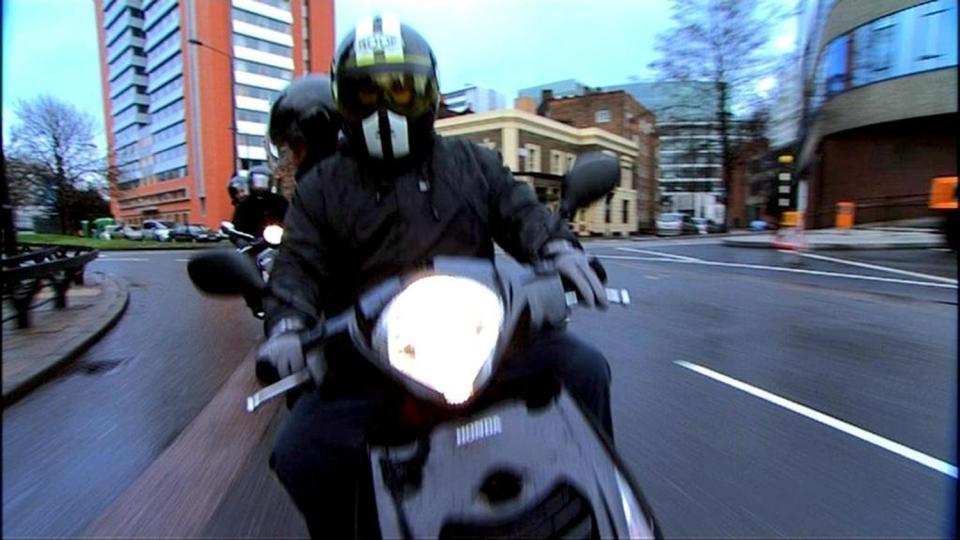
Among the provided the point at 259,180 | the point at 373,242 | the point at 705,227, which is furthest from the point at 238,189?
the point at 705,227

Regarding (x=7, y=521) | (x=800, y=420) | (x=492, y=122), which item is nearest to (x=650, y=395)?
(x=800, y=420)

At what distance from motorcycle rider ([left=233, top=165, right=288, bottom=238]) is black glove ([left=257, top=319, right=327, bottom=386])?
13.8 feet

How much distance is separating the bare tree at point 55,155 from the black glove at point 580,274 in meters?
1.18

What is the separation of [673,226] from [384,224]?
39.1 metres

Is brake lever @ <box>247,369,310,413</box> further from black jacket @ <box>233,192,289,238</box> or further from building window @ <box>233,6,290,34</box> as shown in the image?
black jacket @ <box>233,192,289,238</box>

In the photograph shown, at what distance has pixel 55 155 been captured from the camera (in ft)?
6.72

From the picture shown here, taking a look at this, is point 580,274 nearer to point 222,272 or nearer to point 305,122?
point 222,272

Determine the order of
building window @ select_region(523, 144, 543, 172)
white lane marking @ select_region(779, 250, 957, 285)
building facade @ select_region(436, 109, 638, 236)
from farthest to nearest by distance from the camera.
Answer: building window @ select_region(523, 144, 543, 172) → building facade @ select_region(436, 109, 638, 236) → white lane marking @ select_region(779, 250, 957, 285)

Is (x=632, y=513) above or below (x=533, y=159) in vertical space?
below

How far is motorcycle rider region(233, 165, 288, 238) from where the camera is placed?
5270mm

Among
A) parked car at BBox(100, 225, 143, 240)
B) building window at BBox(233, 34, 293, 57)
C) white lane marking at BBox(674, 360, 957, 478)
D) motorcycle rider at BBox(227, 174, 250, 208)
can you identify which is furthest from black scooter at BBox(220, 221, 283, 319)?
parked car at BBox(100, 225, 143, 240)

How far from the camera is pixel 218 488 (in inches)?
110

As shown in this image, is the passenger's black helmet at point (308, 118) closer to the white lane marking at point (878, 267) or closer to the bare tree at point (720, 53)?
the white lane marking at point (878, 267)

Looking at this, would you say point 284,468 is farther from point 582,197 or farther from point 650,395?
point 650,395
